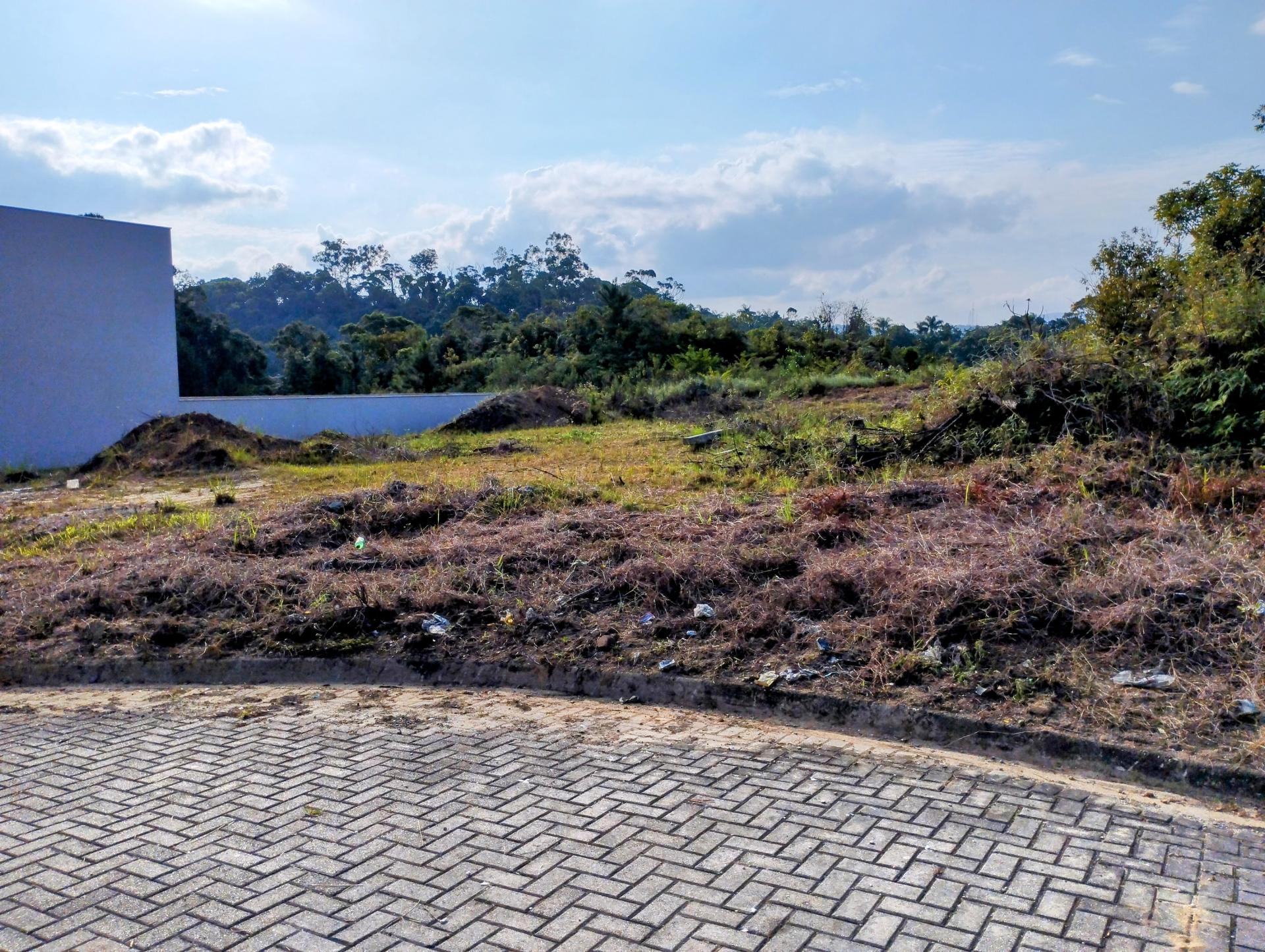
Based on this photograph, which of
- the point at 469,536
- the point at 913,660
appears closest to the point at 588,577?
the point at 469,536

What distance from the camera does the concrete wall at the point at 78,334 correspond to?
68.1 ft

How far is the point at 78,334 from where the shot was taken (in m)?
21.7

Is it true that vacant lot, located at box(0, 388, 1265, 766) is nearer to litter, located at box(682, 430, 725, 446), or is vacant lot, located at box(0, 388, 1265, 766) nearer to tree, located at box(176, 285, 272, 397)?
litter, located at box(682, 430, 725, 446)

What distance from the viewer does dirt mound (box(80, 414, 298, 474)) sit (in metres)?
17.5

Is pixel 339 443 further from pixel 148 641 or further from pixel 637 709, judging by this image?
pixel 637 709

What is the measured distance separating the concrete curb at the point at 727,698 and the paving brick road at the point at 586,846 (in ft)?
0.55

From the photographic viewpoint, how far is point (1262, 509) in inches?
272

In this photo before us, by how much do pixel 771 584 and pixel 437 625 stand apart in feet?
7.24

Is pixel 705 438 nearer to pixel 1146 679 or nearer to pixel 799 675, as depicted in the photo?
pixel 799 675

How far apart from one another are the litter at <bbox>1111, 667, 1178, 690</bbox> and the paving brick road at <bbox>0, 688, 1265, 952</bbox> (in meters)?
0.90

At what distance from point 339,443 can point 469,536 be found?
1307cm

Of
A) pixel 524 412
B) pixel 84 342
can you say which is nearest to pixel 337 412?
pixel 524 412

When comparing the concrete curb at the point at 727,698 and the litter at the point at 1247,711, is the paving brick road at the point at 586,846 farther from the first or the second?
the litter at the point at 1247,711

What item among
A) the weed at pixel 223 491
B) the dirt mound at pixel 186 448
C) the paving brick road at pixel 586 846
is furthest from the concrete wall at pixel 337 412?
the paving brick road at pixel 586 846
